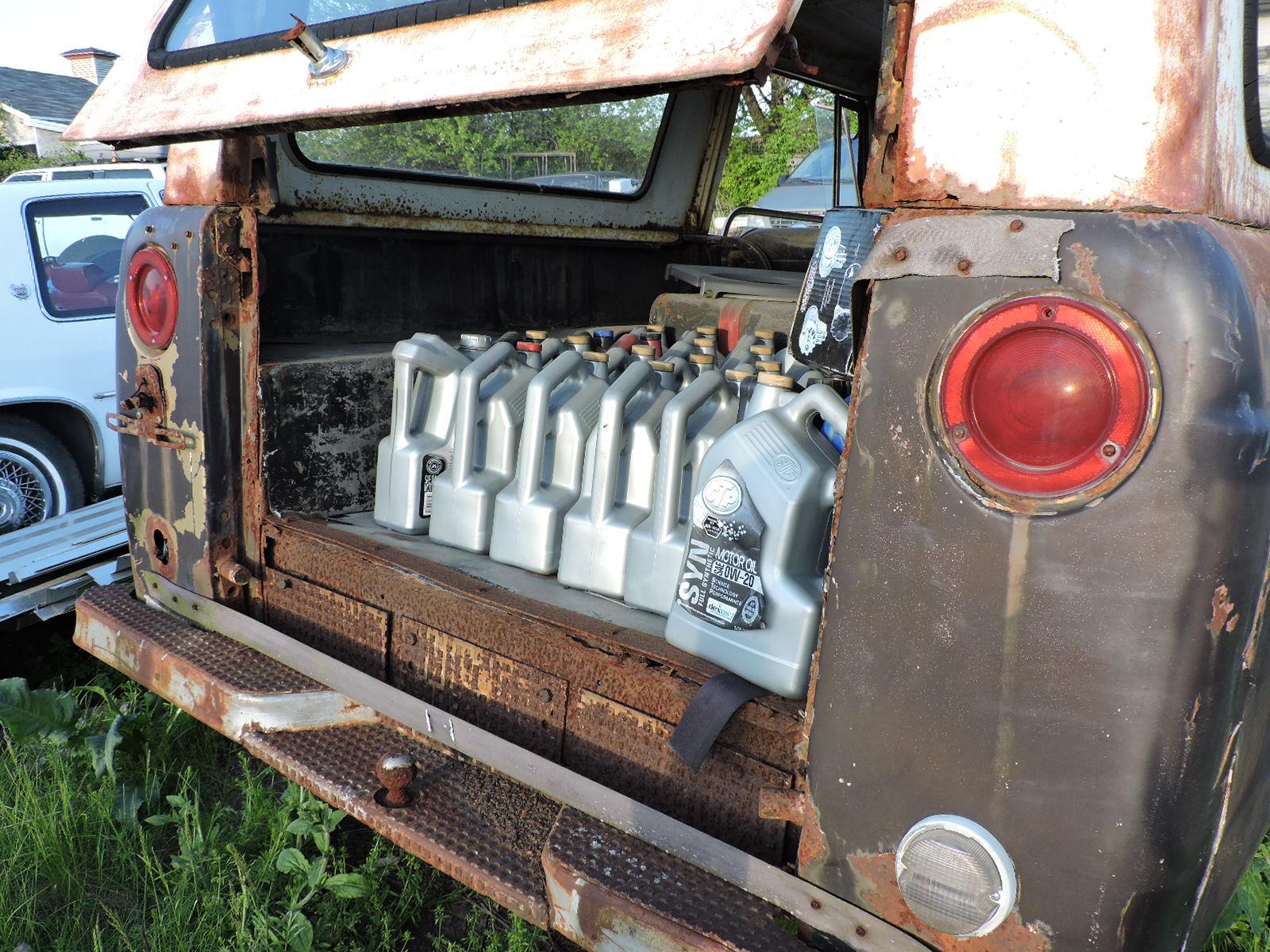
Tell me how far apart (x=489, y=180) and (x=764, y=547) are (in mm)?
1975

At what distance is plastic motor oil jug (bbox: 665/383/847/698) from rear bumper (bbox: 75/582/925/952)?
29 centimetres

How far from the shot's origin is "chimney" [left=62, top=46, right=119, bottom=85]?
29.5m

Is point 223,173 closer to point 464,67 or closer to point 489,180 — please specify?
point 464,67

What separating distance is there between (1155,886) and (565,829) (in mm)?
852

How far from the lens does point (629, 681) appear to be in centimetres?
166

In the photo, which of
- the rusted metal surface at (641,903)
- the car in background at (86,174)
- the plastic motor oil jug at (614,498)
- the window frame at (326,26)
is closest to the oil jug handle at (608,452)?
the plastic motor oil jug at (614,498)

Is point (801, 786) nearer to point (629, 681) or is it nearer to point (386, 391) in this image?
point (629, 681)

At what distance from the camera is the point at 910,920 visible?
1253 millimetres

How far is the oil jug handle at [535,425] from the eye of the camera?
2111 millimetres

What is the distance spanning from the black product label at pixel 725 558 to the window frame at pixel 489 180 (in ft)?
2.75

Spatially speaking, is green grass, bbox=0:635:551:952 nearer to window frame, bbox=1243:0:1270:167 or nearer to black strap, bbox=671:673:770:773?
black strap, bbox=671:673:770:773

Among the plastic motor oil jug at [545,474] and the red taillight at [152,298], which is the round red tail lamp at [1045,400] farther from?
the red taillight at [152,298]

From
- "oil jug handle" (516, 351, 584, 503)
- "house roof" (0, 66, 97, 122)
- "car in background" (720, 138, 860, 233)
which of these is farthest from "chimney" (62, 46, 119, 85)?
"oil jug handle" (516, 351, 584, 503)

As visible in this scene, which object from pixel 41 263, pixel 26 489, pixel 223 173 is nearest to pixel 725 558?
pixel 223 173
